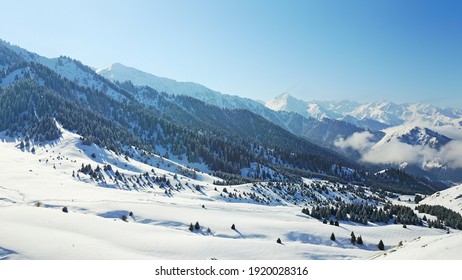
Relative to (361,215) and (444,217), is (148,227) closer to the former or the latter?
(361,215)

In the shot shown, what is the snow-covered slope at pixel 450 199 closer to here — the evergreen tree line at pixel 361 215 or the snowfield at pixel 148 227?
the evergreen tree line at pixel 361 215

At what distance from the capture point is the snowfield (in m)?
35.8

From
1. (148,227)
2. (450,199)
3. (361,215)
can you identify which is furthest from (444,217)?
(148,227)

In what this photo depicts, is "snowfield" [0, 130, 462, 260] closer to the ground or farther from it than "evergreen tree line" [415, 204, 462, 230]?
closer to the ground

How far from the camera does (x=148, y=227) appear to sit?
53.8m

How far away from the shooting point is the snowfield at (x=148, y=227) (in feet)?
Answer: 118

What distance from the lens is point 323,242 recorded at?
67.8 meters

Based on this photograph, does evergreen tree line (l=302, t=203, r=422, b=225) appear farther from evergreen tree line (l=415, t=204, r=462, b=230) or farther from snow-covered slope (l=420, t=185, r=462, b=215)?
snow-covered slope (l=420, t=185, r=462, b=215)

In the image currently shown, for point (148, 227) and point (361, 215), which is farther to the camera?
point (361, 215)

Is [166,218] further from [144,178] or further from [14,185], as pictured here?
[144,178]

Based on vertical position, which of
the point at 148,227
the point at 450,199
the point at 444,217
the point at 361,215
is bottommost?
the point at 148,227

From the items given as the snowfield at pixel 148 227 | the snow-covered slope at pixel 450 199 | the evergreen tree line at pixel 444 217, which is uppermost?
the snow-covered slope at pixel 450 199

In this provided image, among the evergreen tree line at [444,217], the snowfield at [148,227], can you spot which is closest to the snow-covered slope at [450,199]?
the evergreen tree line at [444,217]

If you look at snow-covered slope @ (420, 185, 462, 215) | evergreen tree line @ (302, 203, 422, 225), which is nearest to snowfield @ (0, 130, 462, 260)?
evergreen tree line @ (302, 203, 422, 225)
